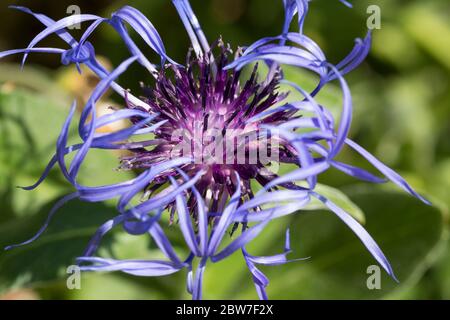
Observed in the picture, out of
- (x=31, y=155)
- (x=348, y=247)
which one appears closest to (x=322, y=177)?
(x=348, y=247)

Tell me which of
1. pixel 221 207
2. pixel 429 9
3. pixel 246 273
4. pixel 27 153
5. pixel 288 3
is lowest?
pixel 246 273

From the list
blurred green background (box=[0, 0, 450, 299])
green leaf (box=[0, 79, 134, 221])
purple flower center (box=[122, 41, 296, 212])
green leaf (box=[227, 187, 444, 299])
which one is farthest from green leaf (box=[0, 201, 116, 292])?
green leaf (box=[227, 187, 444, 299])

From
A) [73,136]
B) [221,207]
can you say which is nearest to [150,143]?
[221,207]

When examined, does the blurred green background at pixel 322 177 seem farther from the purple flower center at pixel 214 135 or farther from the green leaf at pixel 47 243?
the purple flower center at pixel 214 135

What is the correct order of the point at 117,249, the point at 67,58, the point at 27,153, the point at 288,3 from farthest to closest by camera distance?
the point at 27,153, the point at 117,249, the point at 288,3, the point at 67,58

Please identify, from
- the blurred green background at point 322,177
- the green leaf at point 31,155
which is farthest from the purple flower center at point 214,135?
the green leaf at point 31,155

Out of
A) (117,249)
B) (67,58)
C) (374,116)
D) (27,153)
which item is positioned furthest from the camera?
(374,116)

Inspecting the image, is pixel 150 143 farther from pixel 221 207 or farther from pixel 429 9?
pixel 429 9

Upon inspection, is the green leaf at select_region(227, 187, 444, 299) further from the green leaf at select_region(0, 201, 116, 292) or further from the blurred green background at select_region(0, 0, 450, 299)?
the green leaf at select_region(0, 201, 116, 292)

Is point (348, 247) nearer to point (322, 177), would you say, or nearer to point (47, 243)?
point (322, 177)
